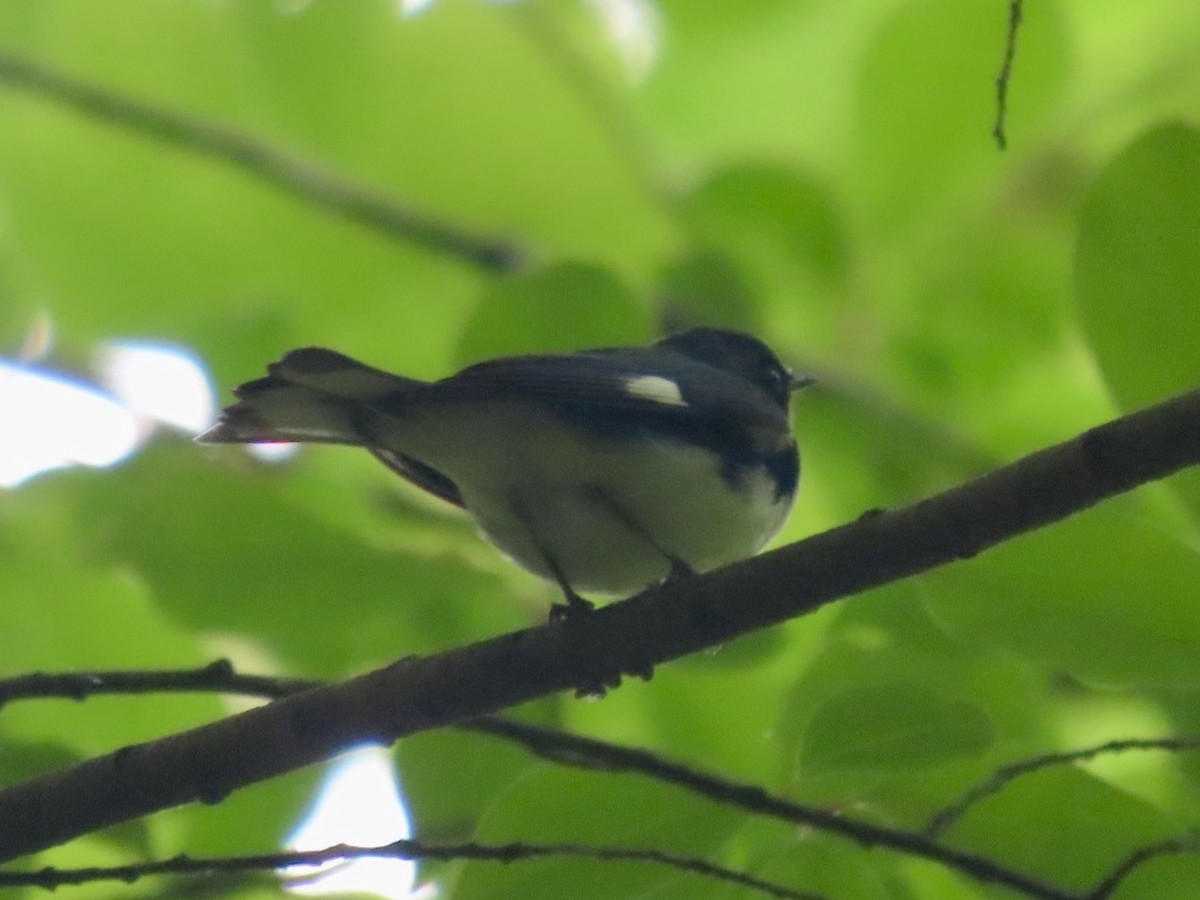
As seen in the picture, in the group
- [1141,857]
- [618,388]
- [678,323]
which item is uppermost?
[678,323]

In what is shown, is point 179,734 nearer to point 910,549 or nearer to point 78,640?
point 78,640

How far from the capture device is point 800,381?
3135 mm

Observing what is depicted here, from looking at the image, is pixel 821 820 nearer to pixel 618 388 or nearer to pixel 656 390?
pixel 618 388

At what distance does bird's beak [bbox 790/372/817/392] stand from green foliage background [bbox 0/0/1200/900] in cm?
8

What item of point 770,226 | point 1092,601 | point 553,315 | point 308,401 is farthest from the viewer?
point 770,226

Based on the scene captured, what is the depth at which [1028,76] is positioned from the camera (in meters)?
A: 2.49

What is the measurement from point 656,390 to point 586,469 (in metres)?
0.19

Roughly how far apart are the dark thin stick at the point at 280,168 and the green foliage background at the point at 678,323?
8 centimetres

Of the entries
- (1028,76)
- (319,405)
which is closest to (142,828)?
(319,405)

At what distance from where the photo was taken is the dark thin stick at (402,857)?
1502 millimetres

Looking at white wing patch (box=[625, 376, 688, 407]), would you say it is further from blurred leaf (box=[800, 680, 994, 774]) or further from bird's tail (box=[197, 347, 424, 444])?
blurred leaf (box=[800, 680, 994, 774])

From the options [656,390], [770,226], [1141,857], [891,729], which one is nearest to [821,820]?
[891,729]

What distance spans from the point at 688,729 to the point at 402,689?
0.40m

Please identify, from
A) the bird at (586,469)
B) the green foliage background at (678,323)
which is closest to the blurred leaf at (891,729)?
the green foliage background at (678,323)
